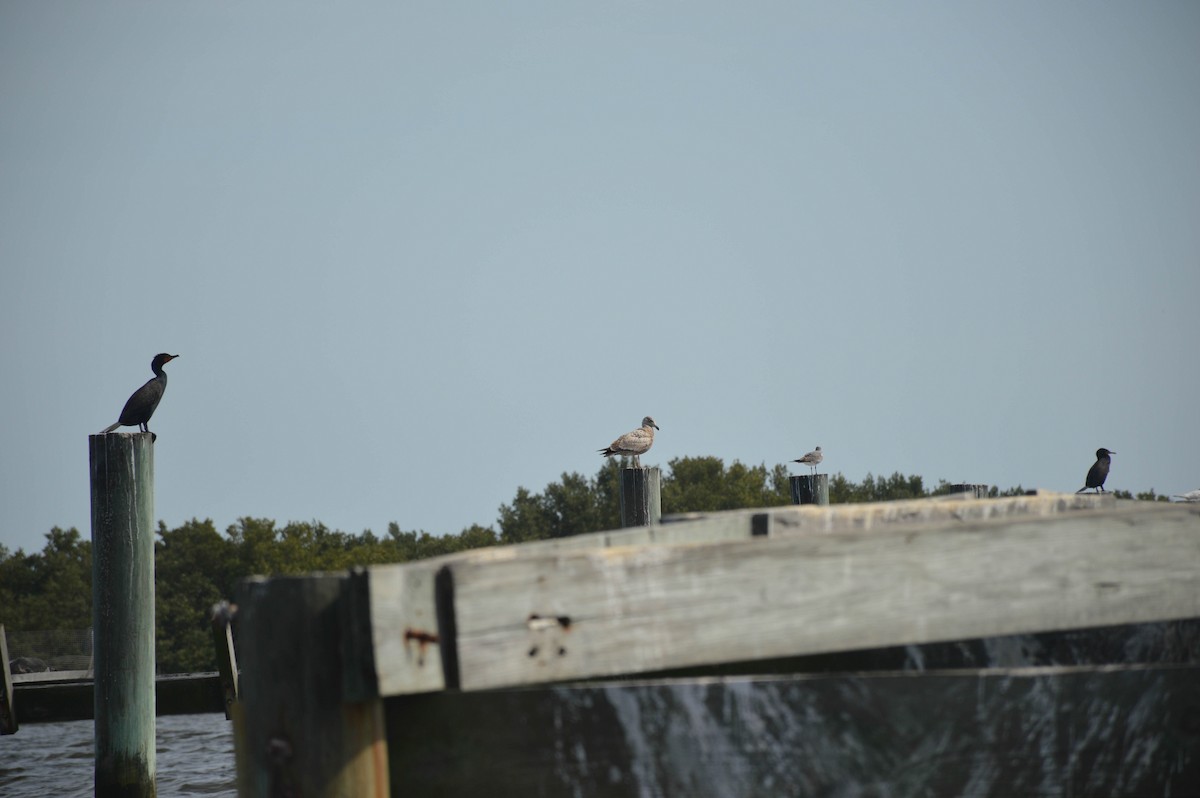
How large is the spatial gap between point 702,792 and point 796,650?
1.06 ft

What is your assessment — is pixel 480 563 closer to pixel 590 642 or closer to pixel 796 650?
pixel 590 642

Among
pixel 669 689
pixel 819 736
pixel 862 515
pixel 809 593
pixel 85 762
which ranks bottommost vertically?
pixel 85 762

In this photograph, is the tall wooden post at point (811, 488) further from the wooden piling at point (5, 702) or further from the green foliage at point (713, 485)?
the green foliage at point (713, 485)

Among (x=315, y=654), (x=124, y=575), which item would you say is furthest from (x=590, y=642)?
(x=124, y=575)

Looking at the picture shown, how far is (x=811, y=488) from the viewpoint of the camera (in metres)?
13.4

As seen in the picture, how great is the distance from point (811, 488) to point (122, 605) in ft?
25.1

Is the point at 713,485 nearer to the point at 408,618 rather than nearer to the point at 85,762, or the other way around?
the point at 85,762

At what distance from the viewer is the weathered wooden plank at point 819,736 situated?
7.11ft

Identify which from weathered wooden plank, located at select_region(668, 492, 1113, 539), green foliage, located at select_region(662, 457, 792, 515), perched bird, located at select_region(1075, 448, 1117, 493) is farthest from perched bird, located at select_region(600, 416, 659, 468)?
green foliage, located at select_region(662, 457, 792, 515)

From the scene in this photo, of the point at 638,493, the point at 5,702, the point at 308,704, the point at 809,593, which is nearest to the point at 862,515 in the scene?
the point at 809,593

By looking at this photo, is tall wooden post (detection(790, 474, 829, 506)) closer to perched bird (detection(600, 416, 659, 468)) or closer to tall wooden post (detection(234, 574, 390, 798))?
perched bird (detection(600, 416, 659, 468))

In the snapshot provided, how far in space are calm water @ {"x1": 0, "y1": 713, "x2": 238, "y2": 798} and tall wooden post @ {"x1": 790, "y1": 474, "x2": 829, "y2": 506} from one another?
6.63 meters

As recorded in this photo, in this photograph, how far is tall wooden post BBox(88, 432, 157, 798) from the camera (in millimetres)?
8195

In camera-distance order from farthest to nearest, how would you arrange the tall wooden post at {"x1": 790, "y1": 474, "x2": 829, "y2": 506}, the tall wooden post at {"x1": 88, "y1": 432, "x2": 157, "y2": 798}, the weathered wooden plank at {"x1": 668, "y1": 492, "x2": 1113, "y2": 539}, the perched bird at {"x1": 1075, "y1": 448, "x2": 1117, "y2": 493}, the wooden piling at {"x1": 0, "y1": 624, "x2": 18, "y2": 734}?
the perched bird at {"x1": 1075, "y1": 448, "x2": 1117, "y2": 493}
the tall wooden post at {"x1": 790, "y1": 474, "x2": 829, "y2": 506}
the wooden piling at {"x1": 0, "y1": 624, "x2": 18, "y2": 734}
the tall wooden post at {"x1": 88, "y1": 432, "x2": 157, "y2": 798}
the weathered wooden plank at {"x1": 668, "y1": 492, "x2": 1113, "y2": 539}
